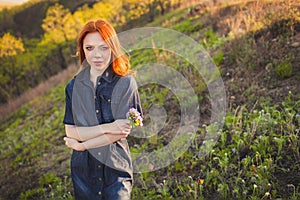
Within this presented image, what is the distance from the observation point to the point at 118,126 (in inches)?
71.7

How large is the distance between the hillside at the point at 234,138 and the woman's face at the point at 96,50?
144 centimetres

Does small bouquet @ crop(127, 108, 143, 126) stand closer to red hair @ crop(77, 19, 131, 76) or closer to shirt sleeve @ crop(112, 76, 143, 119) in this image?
shirt sleeve @ crop(112, 76, 143, 119)

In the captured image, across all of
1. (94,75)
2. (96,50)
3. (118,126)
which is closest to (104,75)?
(94,75)

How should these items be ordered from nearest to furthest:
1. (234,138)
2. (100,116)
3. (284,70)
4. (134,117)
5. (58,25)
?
(134,117), (100,116), (234,138), (284,70), (58,25)

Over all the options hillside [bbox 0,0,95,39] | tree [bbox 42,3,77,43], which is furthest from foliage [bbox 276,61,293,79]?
hillside [bbox 0,0,95,39]

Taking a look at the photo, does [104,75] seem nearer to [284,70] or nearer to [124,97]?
[124,97]

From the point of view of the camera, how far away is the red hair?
5.89ft

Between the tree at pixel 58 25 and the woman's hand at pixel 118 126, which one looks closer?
the woman's hand at pixel 118 126

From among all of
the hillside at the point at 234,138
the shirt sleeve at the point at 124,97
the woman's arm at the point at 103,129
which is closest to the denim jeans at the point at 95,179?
the woman's arm at the point at 103,129

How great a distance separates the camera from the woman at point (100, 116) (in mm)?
1832

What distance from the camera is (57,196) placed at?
11.9ft

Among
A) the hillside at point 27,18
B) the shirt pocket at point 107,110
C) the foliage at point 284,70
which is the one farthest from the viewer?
the hillside at point 27,18

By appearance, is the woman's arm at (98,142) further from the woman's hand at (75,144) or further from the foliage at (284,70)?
the foliage at (284,70)

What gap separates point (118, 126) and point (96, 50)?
0.51 m
